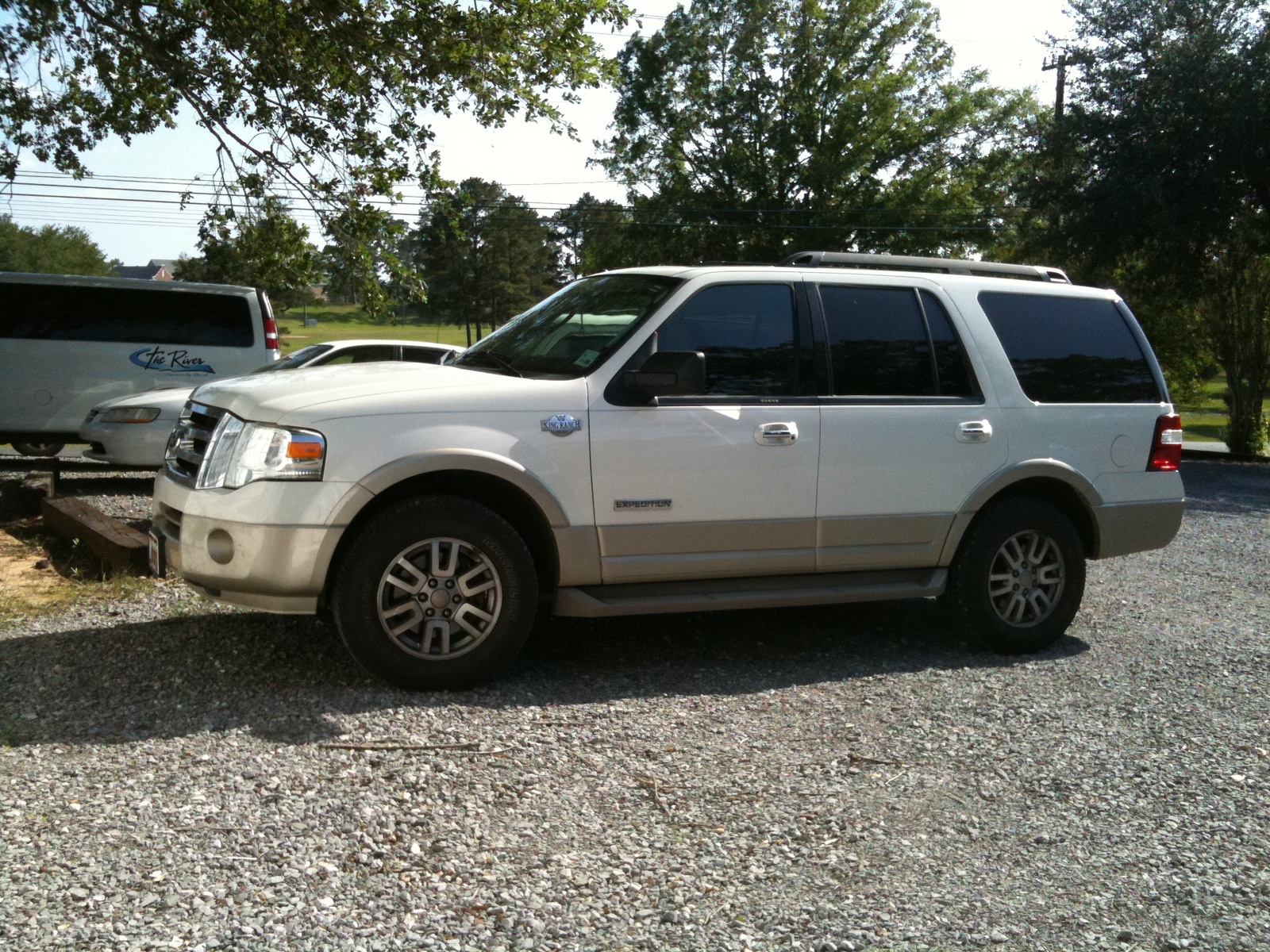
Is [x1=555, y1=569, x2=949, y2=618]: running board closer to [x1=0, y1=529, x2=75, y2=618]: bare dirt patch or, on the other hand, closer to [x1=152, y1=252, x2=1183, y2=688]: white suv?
[x1=152, y1=252, x2=1183, y2=688]: white suv

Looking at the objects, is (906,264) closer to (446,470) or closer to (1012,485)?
(1012,485)

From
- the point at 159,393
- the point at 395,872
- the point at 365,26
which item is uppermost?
the point at 365,26

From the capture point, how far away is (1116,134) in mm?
22094

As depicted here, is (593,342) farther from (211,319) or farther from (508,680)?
(211,319)

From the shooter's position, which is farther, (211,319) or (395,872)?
(211,319)

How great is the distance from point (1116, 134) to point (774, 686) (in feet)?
63.9

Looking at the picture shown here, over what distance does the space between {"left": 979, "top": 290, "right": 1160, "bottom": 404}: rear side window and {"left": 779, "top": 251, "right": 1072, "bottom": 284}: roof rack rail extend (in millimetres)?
235

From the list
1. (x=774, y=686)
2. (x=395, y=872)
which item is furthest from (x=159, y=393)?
(x=395, y=872)

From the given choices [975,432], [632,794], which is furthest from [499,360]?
[632,794]

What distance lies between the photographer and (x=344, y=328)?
10088 centimetres

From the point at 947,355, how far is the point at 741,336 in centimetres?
123

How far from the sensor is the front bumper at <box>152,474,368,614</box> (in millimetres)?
5156

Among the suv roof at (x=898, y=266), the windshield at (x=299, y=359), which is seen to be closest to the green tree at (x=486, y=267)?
the windshield at (x=299, y=359)

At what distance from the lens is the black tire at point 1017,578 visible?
6.54 m
